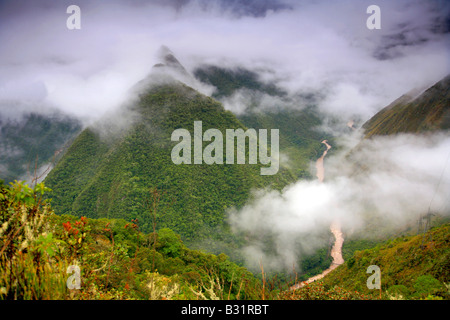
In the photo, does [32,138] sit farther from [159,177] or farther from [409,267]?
[409,267]

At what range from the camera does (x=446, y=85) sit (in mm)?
77688

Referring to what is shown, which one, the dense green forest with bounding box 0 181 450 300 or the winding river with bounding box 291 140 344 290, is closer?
the dense green forest with bounding box 0 181 450 300

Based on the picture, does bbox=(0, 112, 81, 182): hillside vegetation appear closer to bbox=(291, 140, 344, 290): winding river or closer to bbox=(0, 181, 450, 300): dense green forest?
bbox=(0, 181, 450, 300): dense green forest

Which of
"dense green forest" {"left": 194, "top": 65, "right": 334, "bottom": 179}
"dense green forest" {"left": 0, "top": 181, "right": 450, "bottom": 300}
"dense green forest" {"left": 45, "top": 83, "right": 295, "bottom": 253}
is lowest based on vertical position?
"dense green forest" {"left": 0, "top": 181, "right": 450, "bottom": 300}

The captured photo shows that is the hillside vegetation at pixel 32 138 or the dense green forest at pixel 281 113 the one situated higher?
the dense green forest at pixel 281 113

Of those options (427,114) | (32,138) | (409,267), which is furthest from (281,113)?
(409,267)

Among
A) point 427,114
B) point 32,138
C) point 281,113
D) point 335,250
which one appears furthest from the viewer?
point 281,113

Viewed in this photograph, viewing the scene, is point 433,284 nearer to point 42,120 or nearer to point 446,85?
point 446,85

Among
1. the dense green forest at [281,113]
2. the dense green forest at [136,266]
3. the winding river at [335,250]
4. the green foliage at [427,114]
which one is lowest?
the winding river at [335,250]

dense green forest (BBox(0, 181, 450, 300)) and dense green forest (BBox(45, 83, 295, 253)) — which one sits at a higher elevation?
dense green forest (BBox(45, 83, 295, 253))

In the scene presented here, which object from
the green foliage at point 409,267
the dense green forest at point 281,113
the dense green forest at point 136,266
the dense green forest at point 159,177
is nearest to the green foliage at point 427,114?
the dense green forest at point 281,113

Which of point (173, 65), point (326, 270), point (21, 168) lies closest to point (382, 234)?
point (326, 270)

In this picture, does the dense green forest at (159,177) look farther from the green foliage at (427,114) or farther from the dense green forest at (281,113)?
the dense green forest at (281,113)

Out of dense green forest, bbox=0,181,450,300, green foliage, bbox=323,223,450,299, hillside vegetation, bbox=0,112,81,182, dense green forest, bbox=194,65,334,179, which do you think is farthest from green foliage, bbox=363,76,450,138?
hillside vegetation, bbox=0,112,81,182
